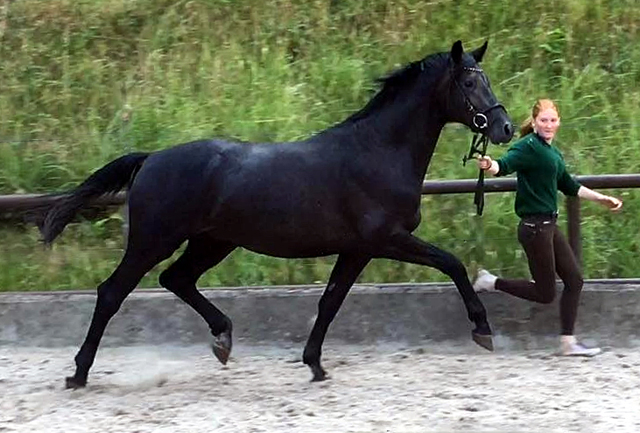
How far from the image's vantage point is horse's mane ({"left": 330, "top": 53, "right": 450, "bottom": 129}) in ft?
18.6

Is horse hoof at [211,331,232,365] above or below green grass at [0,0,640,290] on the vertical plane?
below

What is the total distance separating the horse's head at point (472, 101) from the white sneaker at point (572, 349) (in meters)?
1.46

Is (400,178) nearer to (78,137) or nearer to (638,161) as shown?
(638,161)

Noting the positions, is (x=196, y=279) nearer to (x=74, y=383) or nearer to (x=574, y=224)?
(x=74, y=383)

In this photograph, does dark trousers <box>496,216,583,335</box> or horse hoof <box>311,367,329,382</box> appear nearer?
horse hoof <box>311,367,329,382</box>

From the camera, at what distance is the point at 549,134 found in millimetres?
5926

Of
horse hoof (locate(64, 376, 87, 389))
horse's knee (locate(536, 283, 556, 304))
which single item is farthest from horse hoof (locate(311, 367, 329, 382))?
horse's knee (locate(536, 283, 556, 304))

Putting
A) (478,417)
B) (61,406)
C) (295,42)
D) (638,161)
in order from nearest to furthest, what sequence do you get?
(478,417) < (61,406) < (638,161) < (295,42)

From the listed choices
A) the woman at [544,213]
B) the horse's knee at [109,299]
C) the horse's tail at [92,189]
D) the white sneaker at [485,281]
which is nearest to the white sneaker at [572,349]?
the woman at [544,213]

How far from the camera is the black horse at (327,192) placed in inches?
217

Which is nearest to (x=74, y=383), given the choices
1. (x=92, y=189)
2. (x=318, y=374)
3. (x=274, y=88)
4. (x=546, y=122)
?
(x=92, y=189)

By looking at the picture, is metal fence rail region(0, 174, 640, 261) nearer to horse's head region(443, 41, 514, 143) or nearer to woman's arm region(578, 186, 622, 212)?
woman's arm region(578, 186, 622, 212)

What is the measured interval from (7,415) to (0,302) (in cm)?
158

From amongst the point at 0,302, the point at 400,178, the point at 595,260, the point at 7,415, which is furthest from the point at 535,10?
the point at 7,415
